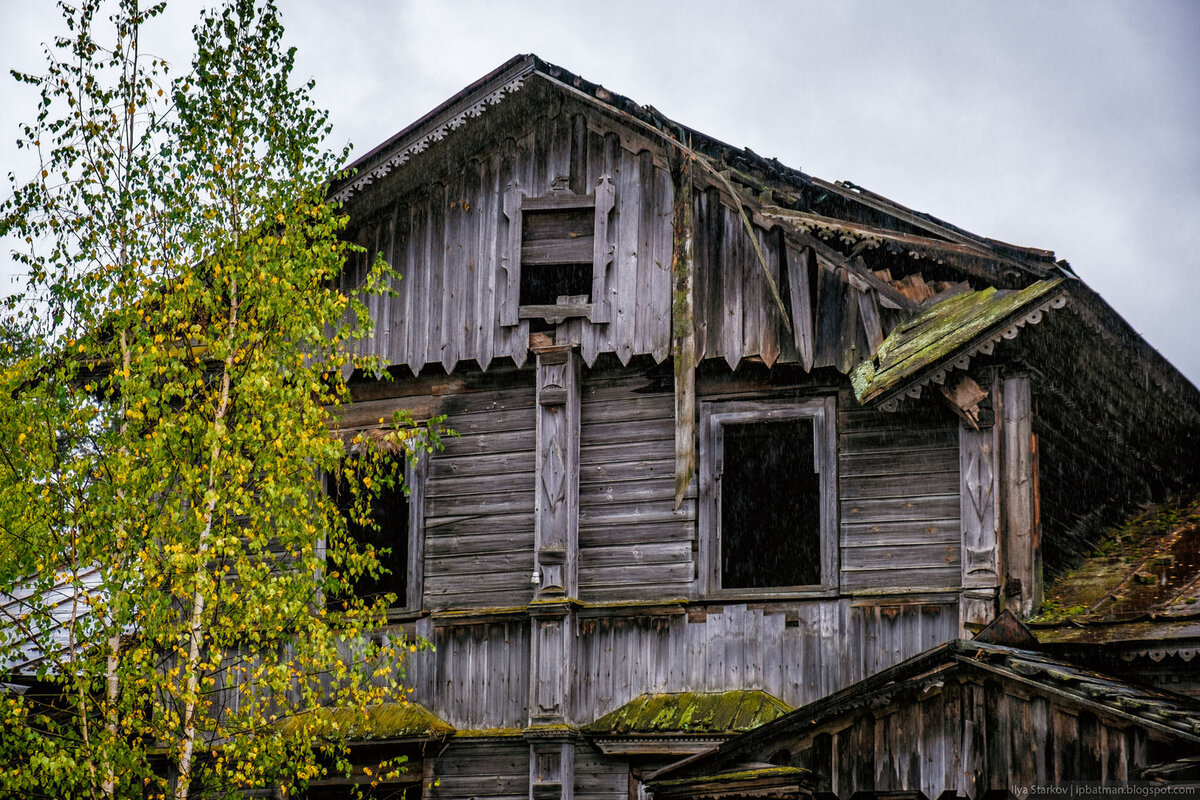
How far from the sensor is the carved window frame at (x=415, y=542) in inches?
640

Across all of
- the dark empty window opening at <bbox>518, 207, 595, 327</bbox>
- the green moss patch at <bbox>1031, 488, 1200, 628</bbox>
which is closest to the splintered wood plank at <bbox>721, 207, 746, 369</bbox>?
the dark empty window opening at <bbox>518, 207, 595, 327</bbox>

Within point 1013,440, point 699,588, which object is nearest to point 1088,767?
point 1013,440

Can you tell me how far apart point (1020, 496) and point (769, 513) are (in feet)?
11.7

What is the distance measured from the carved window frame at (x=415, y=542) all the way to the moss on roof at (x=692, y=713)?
2.44 m

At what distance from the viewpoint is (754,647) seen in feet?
48.8

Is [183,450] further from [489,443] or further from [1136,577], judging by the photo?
[1136,577]

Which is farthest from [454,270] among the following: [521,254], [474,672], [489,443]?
→ [474,672]

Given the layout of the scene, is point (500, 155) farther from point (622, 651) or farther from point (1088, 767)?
point (1088, 767)

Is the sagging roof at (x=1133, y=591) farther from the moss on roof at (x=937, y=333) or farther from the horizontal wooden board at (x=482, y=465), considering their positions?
the horizontal wooden board at (x=482, y=465)

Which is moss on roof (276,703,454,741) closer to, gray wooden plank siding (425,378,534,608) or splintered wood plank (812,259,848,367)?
gray wooden plank siding (425,378,534,608)

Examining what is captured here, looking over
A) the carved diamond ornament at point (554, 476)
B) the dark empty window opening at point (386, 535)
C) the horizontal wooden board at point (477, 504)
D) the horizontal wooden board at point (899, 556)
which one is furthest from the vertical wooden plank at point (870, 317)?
the dark empty window opening at point (386, 535)

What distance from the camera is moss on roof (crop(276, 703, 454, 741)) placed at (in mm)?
15391

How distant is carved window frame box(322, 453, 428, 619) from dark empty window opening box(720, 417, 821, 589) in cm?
321

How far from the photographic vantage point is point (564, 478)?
51.9 feet
